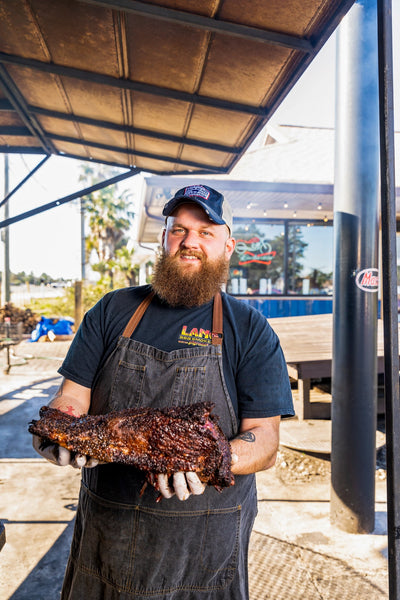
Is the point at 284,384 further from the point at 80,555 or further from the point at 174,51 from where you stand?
the point at 174,51

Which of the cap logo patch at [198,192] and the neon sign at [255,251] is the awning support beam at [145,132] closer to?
the cap logo patch at [198,192]

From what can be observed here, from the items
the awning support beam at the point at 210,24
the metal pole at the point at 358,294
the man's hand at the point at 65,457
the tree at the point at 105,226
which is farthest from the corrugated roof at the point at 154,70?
the tree at the point at 105,226

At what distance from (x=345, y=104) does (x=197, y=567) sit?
3.78 meters

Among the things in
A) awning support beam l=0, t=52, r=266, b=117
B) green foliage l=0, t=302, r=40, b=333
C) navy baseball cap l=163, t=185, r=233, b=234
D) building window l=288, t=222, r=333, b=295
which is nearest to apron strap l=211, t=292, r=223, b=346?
navy baseball cap l=163, t=185, r=233, b=234

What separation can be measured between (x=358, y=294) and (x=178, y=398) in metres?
2.43

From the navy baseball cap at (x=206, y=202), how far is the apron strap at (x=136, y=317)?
0.47 metres

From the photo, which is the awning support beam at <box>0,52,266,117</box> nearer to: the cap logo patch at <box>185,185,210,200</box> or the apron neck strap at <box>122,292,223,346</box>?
the cap logo patch at <box>185,185,210,200</box>

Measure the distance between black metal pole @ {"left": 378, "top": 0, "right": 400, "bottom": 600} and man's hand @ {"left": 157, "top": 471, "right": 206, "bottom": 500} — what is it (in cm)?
72

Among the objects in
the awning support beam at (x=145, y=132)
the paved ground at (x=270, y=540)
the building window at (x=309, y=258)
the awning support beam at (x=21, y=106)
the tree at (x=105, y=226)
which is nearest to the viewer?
the paved ground at (x=270, y=540)

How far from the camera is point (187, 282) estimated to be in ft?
7.06

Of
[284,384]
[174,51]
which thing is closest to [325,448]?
[284,384]

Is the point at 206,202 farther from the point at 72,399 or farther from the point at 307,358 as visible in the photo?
the point at 307,358

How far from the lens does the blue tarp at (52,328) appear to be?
602 inches

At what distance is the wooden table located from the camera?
18.9 feet
